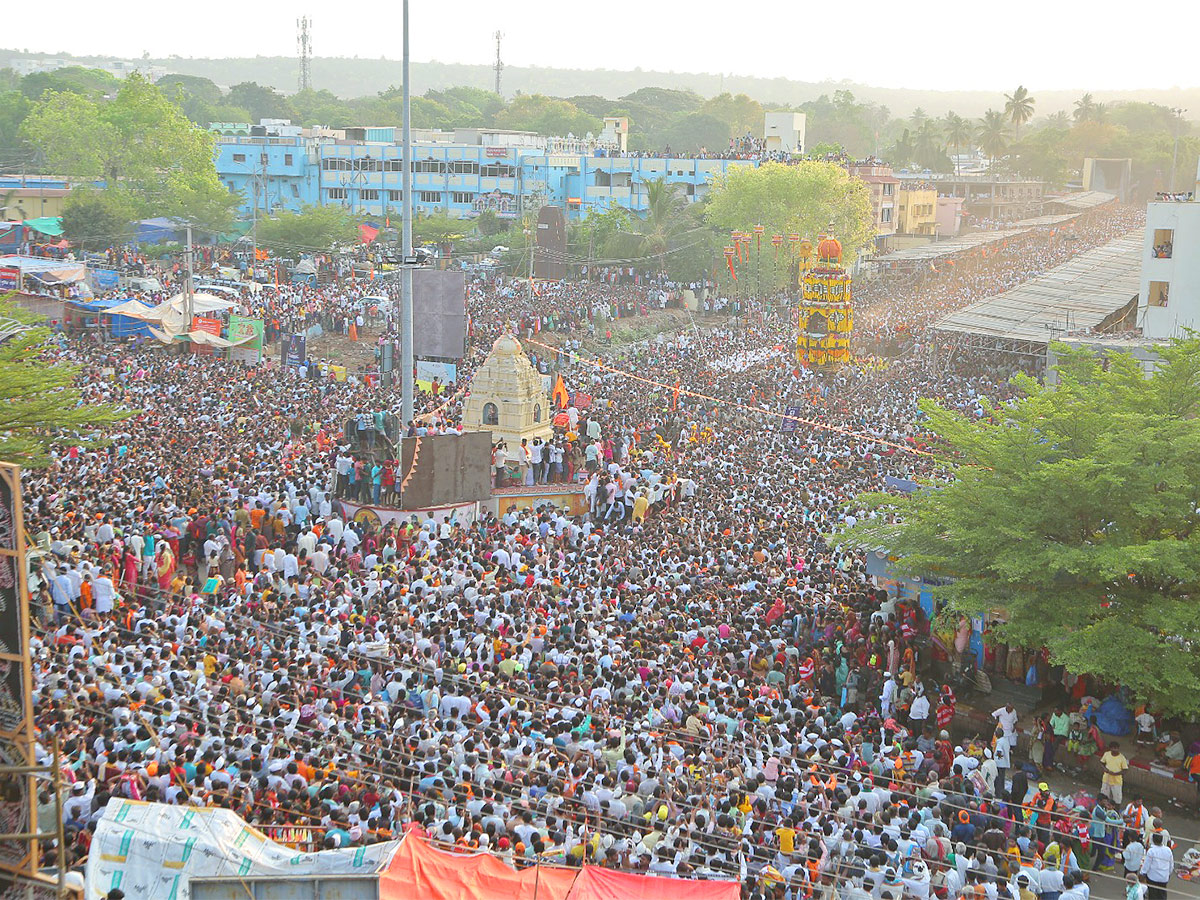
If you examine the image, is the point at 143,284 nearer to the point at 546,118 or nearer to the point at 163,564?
the point at 163,564

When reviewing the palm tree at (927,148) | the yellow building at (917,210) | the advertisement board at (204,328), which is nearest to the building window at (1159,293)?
the advertisement board at (204,328)

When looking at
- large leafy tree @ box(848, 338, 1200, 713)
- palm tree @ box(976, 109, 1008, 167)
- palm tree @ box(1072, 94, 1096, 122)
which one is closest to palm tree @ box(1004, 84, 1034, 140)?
palm tree @ box(976, 109, 1008, 167)

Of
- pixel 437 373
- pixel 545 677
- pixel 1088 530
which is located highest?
pixel 1088 530

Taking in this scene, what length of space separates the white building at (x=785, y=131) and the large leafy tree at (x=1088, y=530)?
75.5m

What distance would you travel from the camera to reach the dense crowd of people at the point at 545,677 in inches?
448

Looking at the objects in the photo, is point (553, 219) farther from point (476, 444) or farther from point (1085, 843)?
point (1085, 843)

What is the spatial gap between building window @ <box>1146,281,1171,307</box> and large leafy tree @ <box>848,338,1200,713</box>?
16.6 metres

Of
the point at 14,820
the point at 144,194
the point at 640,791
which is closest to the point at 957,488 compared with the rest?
the point at 640,791

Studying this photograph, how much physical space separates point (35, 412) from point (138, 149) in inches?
1922

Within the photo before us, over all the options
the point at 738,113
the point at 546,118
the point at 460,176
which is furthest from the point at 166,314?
the point at 738,113

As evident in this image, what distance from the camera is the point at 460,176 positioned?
7481 cm

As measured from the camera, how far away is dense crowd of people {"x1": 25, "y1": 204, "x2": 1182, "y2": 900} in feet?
37.4

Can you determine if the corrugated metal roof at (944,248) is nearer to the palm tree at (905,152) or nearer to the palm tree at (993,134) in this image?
the palm tree at (993,134)

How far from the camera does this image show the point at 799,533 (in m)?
21.5
